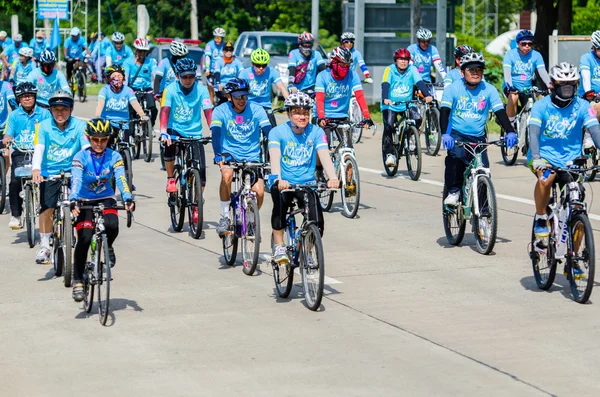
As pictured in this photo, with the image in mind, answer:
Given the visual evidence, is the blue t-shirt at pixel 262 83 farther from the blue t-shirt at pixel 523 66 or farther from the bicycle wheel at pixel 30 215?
the bicycle wheel at pixel 30 215

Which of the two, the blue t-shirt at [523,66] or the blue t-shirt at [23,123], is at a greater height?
the blue t-shirt at [523,66]

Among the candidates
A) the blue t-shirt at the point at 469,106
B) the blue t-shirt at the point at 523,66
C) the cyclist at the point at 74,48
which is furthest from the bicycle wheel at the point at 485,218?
the cyclist at the point at 74,48

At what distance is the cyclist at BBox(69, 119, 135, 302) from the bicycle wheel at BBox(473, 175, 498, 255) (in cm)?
384

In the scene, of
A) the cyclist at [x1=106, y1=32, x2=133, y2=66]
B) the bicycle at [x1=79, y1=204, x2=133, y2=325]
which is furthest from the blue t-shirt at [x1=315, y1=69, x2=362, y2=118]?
the cyclist at [x1=106, y1=32, x2=133, y2=66]

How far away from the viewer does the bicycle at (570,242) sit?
987cm

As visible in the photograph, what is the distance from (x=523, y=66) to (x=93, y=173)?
1074 centimetres

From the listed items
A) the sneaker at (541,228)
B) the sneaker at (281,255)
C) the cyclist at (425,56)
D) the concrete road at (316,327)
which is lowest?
the concrete road at (316,327)

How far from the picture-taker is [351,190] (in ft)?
49.0

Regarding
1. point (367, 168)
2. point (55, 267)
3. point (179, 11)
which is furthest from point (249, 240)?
point (179, 11)

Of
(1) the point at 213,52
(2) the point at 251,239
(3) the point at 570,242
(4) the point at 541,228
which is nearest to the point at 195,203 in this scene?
Answer: (2) the point at 251,239

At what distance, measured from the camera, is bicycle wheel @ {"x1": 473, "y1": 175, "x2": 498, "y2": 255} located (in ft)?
39.3

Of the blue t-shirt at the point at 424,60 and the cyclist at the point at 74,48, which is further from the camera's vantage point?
the cyclist at the point at 74,48

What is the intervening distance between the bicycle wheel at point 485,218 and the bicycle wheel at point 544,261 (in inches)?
47.0

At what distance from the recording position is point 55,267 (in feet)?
38.5
